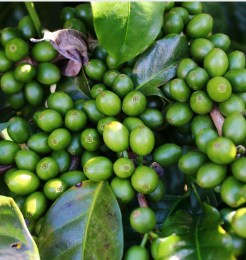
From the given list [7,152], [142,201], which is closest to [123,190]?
[142,201]

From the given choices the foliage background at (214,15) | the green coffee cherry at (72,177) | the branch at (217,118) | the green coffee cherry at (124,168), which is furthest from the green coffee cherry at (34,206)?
the foliage background at (214,15)

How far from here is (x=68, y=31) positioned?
159cm

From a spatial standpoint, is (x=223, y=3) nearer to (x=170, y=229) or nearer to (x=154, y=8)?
(x=154, y=8)

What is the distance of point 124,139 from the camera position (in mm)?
1320

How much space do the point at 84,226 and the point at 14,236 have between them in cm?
25

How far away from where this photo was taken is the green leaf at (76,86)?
1.68 m

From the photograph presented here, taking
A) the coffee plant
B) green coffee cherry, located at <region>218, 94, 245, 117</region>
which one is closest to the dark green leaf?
the coffee plant

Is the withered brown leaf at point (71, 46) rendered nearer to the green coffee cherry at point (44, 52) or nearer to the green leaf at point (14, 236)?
the green coffee cherry at point (44, 52)

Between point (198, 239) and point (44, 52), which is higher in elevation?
point (44, 52)

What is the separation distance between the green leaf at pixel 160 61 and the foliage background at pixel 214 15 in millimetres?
913

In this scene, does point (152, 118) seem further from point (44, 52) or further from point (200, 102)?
point (44, 52)

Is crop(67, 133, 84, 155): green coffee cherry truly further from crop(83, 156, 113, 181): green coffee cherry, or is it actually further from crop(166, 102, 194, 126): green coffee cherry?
crop(166, 102, 194, 126): green coffee cherry

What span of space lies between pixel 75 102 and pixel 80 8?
55 cm

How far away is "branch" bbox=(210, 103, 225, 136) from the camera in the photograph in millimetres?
1346
